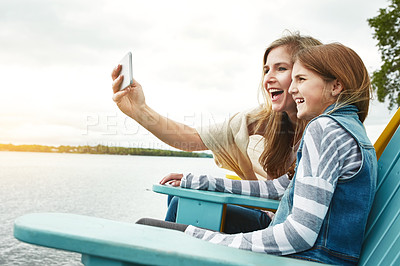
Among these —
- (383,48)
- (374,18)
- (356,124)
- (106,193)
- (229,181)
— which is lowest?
(106,193)

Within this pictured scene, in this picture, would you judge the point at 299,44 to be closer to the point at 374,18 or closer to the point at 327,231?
the point at 327,231

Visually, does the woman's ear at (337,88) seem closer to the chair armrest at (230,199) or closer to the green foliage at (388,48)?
the chair armrest at (230,199)

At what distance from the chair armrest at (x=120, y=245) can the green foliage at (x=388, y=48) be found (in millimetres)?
12580

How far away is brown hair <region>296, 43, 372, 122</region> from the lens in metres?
1.19

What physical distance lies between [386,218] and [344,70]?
42 centimetres

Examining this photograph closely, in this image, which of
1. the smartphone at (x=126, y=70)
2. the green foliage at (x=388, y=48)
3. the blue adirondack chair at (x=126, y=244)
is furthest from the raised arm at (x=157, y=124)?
the green foliage at (x=388, y=48)

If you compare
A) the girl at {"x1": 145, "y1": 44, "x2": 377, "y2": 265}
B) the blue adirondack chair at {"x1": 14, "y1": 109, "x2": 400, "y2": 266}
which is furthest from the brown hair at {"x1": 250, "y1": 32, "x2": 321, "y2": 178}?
the blue adirondack chair at {"x1": 14, "y1": 109, "x2": 400, "y2": 266}

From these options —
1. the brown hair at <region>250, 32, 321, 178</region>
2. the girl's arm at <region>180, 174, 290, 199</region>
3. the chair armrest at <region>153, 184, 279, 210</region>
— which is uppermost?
the brown hair at <region>250, 32, 321, 178</region>

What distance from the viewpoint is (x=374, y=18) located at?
41.2ft

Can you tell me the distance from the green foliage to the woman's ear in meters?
12.0

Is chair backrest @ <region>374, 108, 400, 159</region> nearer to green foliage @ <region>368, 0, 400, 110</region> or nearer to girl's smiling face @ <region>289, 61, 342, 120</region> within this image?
girl's smiling face @ <region>289, 61, 342, 120</region>

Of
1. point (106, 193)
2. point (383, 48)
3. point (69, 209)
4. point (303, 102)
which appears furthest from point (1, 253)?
point (383, 48)

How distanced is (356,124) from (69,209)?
333 inches

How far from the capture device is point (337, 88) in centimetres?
120
